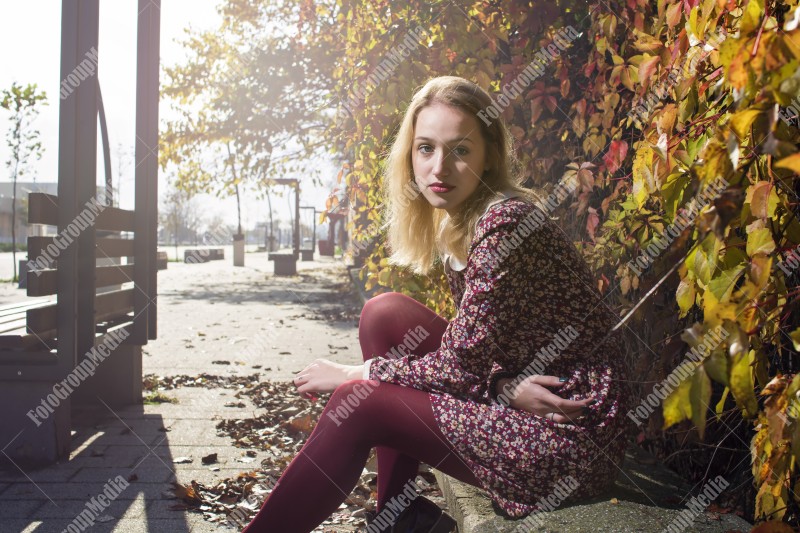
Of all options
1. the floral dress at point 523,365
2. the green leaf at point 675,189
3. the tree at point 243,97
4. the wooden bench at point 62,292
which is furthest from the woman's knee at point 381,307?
the tree at point 243,97

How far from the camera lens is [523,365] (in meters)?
2.09

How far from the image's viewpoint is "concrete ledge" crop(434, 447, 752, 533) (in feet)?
5.88

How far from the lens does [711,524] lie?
6.05 ft

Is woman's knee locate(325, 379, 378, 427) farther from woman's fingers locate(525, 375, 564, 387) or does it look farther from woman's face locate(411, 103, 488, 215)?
woman's face locate(411, 103, 488, 215)

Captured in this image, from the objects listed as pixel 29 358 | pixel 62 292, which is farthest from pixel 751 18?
pixel 29 358

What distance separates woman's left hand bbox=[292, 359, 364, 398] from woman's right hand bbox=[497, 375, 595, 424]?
52 centimetres

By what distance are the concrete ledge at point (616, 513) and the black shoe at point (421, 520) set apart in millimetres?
64

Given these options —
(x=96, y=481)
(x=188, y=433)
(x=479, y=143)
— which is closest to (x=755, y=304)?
(x=479, y=143)

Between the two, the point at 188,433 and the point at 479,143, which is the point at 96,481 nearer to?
the point at 188,433

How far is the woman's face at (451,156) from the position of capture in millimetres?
2309

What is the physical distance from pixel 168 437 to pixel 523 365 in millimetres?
2612

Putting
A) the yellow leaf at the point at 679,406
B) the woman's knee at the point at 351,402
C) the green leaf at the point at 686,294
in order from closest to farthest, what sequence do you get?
1. the yellow leaf at the point at 679,406
2. the green leaf at the point at 686,294
3. the woman's knee at the point at 351,402

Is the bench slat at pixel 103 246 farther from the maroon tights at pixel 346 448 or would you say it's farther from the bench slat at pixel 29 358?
the maroon tights at pixel 346 448

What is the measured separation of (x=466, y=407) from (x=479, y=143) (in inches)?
36.7
